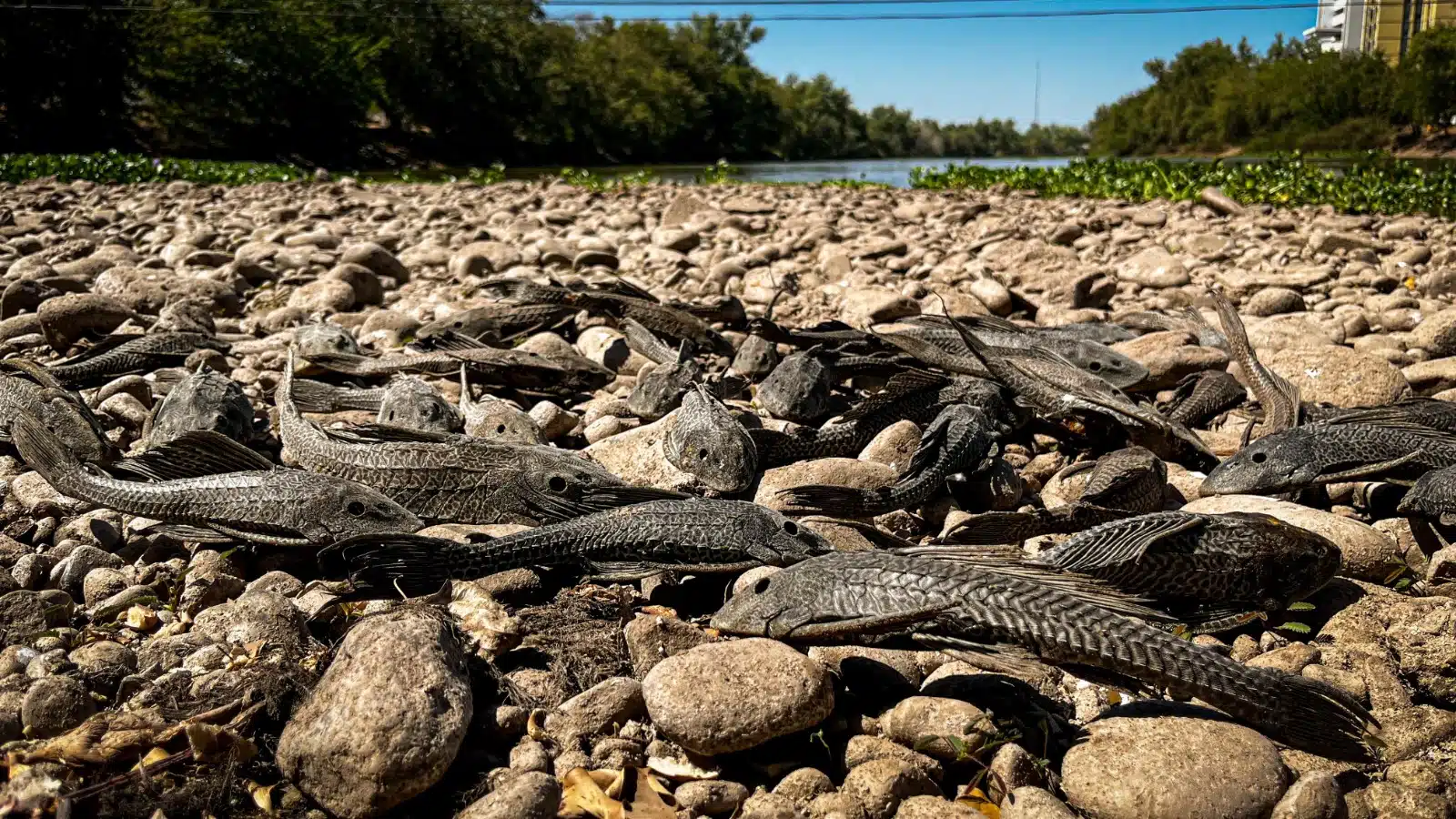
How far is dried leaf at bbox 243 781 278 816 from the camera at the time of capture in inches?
105

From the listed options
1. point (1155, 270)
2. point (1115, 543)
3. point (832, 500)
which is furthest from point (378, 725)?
point (1155, 270)

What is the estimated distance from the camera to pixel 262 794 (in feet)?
8.89

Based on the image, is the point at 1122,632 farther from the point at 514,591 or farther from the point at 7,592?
the point at 7,592

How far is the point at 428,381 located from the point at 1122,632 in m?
4.99

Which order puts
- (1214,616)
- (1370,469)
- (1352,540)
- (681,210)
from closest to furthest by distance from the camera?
(1214,616)
(1352,540)
(1370,469)
(681,210)

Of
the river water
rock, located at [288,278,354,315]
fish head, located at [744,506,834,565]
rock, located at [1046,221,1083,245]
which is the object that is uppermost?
the river water

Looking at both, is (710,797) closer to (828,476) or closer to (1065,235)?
(828,476)

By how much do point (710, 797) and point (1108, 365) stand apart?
4.62 m

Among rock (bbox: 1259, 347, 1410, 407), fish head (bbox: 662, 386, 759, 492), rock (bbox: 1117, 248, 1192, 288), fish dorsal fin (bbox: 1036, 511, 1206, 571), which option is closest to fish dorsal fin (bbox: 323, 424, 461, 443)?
fish head (bbox: 662, 386, 759, 492)

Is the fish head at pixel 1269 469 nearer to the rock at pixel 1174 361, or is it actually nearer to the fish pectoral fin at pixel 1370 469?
the fish pectoral fin at pixel 1370 469

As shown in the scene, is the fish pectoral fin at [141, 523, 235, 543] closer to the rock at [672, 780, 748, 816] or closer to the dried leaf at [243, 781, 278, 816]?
the dried leaf at [243, 781, 278, 816]

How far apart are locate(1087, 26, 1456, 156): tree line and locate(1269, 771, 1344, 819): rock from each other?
149ft

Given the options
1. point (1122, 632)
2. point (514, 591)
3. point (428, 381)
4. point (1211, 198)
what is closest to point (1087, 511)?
point (1122, 632)

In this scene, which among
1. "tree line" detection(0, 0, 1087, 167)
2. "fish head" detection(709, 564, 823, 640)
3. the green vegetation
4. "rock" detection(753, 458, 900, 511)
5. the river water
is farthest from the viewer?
"tree line" detection(0, 0, 1087, 167)
